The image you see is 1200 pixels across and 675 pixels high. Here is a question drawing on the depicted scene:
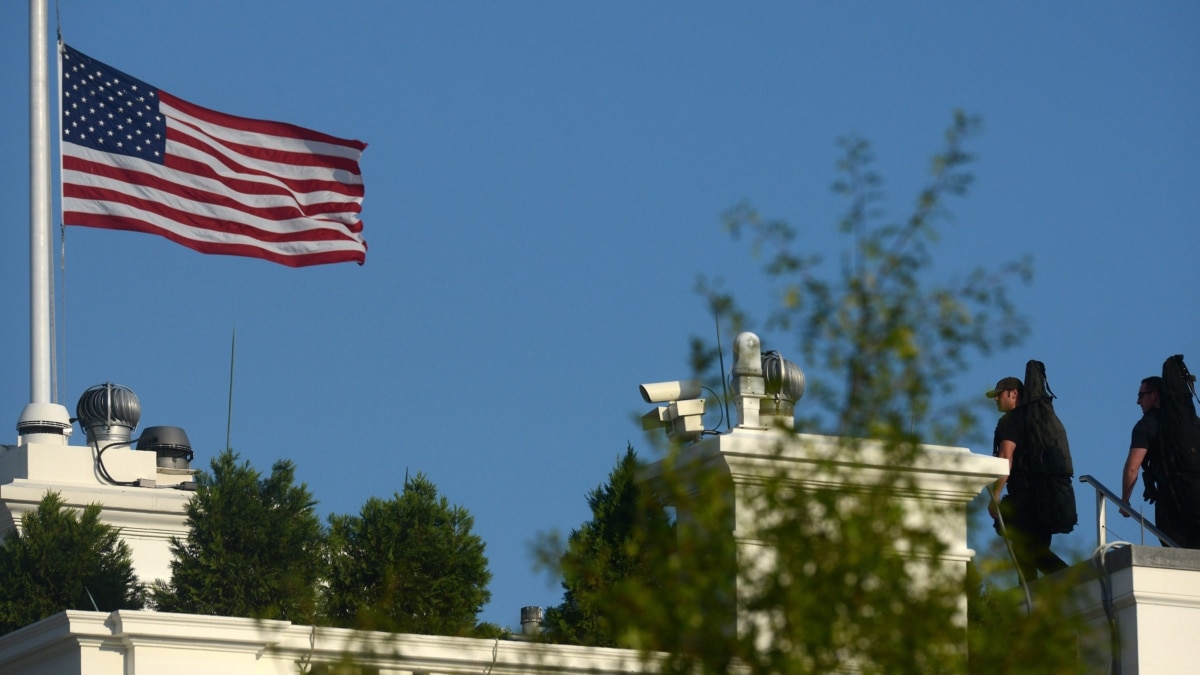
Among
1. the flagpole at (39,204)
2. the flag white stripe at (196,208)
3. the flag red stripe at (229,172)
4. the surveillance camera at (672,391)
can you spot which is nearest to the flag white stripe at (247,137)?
Answer: the flag red stripe at (229,172)

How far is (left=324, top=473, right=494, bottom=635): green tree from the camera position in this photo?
26172 mm

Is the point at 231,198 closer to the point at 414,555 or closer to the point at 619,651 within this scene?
the point at 414,555

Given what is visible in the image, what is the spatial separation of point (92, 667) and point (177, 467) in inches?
865

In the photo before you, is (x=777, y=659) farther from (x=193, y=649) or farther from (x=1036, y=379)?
(x=1036, y=379)

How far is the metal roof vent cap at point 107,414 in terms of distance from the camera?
99.8 ft

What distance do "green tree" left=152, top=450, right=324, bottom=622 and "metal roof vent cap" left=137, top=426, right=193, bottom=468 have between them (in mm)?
4138

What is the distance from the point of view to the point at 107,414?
30594 mm

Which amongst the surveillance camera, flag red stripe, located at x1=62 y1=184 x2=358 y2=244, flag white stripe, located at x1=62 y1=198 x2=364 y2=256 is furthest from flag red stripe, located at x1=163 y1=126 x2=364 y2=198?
the surveillance camera

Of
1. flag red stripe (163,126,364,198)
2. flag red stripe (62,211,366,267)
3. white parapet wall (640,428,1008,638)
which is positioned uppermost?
flag red stripe (163,126,364,198)

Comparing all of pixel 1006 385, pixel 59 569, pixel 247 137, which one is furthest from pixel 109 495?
pixel 1006 385

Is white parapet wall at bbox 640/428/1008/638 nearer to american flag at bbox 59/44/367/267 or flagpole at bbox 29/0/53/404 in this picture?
american flag at bbox 59/44/367/267

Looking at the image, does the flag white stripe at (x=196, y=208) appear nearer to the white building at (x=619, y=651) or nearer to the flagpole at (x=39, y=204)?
the flagpole at (x=39, y=204)

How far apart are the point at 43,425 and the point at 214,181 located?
6.54 metres

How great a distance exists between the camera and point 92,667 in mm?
9961
